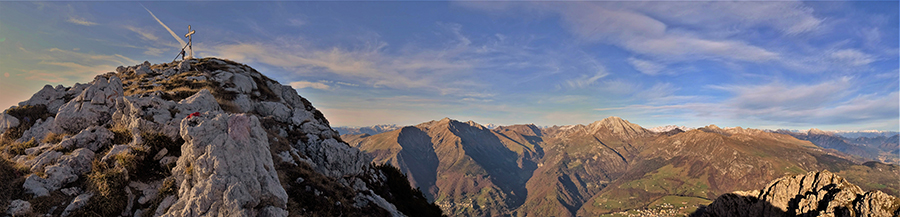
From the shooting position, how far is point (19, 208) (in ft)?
47.5

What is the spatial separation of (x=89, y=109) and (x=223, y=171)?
1715 centimetres

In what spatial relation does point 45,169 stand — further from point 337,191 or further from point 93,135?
point 337,191

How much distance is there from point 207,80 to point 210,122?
1271 inches

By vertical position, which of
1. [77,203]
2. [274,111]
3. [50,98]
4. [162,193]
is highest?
[274,111]

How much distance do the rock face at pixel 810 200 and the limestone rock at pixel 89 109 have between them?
96744mm

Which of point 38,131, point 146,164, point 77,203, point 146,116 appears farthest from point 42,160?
point 38,131

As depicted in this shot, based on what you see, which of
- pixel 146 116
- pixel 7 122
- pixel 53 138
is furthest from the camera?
pixel 7 122

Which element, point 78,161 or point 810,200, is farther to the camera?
point 810,200

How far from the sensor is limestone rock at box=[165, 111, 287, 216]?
15.6 m

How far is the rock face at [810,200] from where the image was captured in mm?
51344

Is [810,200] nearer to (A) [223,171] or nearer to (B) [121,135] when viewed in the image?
(A) [223,171]

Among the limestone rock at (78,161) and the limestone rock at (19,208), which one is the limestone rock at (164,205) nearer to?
the limestone rock at (19,208)

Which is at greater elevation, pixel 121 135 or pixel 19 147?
Result: pixel 121 135

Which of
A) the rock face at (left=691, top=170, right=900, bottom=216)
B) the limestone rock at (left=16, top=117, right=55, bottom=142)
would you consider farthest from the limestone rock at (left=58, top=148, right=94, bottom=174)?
the rock face at (left=691, top=170, right=900, bottom=216)
